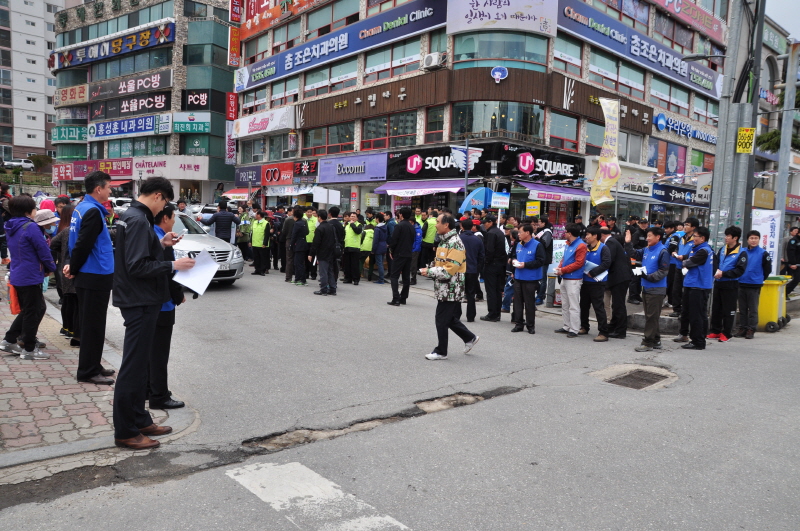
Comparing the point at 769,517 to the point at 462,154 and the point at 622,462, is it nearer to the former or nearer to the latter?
the point at 622,462

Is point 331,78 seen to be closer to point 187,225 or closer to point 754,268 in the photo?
point 187,225

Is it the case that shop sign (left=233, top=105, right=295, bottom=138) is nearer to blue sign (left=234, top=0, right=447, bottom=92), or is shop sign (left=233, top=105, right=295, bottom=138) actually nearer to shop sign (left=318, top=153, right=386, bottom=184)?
blue sign (left=234, top=0, right=447, bottom=92)

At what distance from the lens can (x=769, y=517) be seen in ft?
11.3

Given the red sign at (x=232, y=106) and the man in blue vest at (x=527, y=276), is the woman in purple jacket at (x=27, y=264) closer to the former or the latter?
the man in blue vest at (x=527, y=276)

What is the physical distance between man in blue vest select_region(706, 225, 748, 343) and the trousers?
8.53 meters

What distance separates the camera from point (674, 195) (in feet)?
114

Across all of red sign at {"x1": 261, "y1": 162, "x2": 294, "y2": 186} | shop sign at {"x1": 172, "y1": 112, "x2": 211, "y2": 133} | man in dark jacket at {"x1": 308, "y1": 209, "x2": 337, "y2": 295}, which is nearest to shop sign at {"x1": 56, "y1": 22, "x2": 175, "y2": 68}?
shop sign at {"x1": 172, "y1": 112, "x2": 211, "y2": 133}

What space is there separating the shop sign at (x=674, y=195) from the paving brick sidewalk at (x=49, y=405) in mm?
32742

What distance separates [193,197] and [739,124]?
41212 mm

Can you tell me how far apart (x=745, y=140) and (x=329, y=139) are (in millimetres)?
25194

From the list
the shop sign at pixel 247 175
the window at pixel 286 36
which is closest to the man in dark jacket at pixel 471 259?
the window at pixel 286 36

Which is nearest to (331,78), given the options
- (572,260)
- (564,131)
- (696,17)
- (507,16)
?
(507,16)

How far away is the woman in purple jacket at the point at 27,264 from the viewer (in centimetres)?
632

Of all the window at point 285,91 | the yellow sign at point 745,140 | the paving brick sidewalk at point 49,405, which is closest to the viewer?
the paving brick sidewalk at point 49,405
